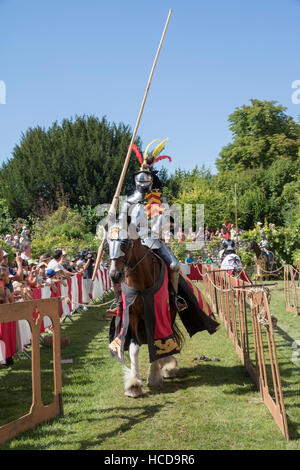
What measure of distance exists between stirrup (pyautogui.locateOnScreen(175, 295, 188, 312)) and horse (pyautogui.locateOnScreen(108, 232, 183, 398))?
2.11 feet

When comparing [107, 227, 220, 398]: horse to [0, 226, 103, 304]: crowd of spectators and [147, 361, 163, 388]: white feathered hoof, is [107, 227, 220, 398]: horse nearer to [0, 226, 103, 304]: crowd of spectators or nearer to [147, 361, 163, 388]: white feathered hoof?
[147, 361, 163, 388]: white feathered hoof

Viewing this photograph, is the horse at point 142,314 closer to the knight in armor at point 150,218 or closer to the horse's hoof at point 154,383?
the horse's hoof at point 154,383

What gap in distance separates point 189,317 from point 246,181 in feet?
140

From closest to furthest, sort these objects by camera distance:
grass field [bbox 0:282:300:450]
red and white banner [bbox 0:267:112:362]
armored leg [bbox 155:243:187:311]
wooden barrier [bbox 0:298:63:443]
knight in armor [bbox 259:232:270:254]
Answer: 1. grass field [bbox 0:282:300:450]
2. wooden barrier [bbox 0:298:63:443]
3. armored leg [bbox 155:243:187:311]
4. red and white banner [bbox 0:267:112:362]
5. knight in armor [bbox 259:232:270:254]

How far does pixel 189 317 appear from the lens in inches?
298

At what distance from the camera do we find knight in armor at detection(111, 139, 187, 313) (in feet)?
21.1

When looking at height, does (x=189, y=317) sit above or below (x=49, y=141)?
below

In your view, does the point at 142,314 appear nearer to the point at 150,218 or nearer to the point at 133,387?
the point at 133,387

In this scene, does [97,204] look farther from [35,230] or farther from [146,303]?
[146,303]

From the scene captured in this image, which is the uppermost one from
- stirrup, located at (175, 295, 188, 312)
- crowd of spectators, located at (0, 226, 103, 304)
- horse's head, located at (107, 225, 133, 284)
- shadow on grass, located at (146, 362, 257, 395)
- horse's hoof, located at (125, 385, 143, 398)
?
horse's head, located at (107, 225, 133, 284)

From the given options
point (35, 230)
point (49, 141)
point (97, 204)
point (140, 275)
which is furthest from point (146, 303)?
point (49, 141)

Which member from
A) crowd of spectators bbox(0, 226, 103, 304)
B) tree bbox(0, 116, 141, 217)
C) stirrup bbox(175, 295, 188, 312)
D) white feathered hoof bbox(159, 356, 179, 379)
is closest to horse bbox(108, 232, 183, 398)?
white feathered hoof bbox(159, 356, 179, 379)

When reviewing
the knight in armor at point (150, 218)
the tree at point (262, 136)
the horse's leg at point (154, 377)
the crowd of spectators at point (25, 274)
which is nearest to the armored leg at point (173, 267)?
the knight in armor at point (150, 218)

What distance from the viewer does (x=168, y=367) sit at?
22.4 feet
